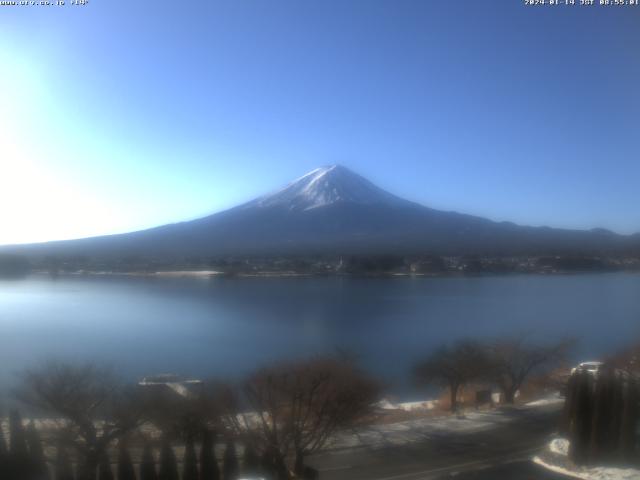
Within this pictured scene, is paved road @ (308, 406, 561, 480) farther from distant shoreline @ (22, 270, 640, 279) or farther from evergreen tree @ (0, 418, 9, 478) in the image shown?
distant shoreline @ (22, 270, 640, 279)

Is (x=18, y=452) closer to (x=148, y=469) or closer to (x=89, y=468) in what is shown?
(x=89, y=468)

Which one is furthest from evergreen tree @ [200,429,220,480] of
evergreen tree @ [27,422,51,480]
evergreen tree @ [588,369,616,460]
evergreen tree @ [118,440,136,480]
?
evergreen tree @ [588,369,616,460]

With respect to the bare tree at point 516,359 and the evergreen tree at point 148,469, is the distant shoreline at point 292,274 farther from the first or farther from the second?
the evergreen tree at point 148,469

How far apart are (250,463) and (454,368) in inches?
143

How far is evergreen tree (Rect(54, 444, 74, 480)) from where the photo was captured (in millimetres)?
2971

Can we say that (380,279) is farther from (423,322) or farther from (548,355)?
(548,355)

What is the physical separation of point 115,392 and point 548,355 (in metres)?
4.89

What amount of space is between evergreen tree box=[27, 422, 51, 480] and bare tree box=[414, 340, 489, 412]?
399 cm

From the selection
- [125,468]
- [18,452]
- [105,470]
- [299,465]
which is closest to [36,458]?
[18,452]

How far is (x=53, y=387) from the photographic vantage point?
4.13 m

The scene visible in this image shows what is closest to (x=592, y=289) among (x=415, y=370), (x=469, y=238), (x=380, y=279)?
(x=380, y=279)

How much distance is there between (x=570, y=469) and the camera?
133 inches

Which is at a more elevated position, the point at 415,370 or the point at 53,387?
the point at 53,387

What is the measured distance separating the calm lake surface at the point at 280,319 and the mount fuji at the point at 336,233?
2.90m
